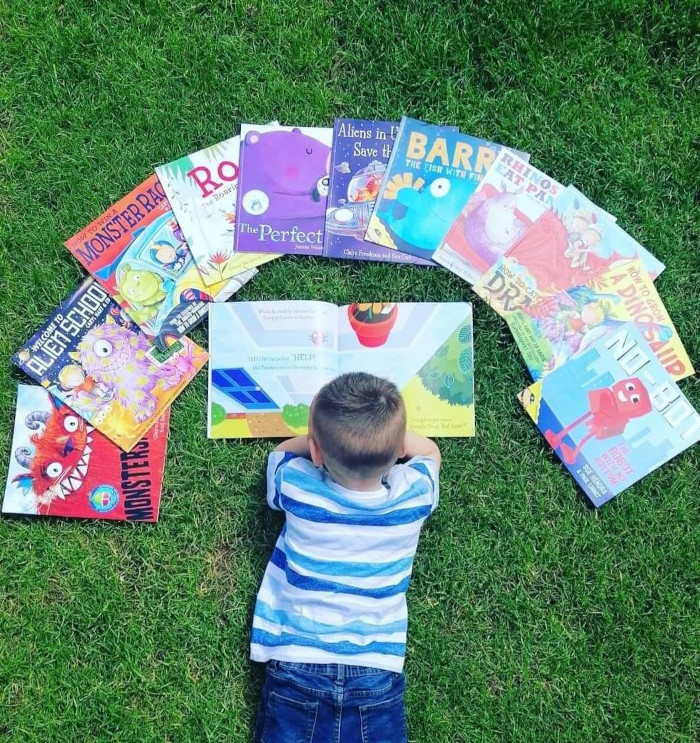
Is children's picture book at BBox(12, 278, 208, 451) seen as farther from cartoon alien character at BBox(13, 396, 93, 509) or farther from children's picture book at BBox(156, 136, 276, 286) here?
children's picture book at BBox(156, 136, 276, 286)

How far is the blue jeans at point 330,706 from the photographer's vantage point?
73.8 inches

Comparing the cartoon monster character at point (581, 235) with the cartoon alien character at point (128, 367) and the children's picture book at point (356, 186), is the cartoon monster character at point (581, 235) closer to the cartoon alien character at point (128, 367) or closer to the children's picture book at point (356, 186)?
the children's picture book at point (356, 186)

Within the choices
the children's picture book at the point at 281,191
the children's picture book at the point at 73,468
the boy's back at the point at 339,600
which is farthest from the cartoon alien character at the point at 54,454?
the children's picture book at the point at 281,191

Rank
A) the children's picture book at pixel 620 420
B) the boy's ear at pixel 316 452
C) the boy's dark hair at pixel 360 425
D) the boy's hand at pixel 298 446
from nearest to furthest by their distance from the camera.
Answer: the boy's dark hair at pixel 360 425 → the boy's ear at pixel 316 452 → the boy's hand at pixel 298 446 → the children's picture book at pixel 620 420

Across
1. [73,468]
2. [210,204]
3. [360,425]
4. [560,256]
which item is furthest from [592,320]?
[73,468]

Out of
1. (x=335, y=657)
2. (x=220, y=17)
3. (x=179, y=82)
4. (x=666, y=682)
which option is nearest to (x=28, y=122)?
(x=179, y=82)

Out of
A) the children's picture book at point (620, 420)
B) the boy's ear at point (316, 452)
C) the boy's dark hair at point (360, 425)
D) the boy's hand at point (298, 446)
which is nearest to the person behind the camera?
the boy's dark hair at point (360, 425)

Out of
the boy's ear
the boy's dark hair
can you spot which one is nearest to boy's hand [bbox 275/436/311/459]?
the boy's ear

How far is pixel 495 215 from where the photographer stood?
2.24m

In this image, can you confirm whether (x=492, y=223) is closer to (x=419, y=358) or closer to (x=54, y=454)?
(x=419, y=358)

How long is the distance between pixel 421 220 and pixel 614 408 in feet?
2.74

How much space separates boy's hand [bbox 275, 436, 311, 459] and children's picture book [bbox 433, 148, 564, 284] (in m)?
0.70

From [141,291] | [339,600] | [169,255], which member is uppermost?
[169,255]

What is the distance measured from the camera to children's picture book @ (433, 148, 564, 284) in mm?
2229
